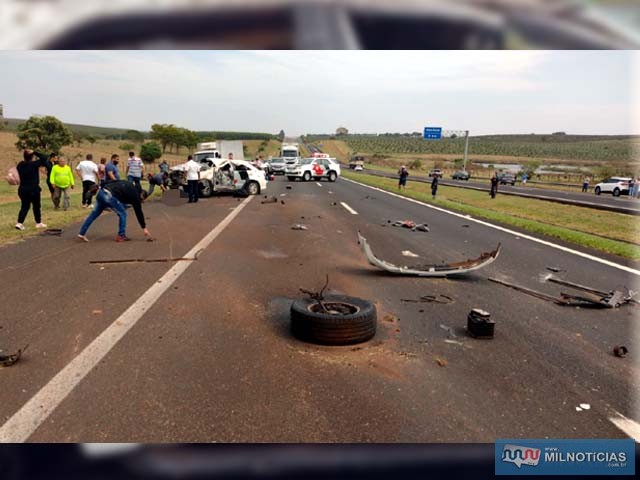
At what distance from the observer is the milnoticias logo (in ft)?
6.45

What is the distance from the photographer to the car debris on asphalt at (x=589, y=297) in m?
6.23

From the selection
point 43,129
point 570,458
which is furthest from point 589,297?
point 43,129

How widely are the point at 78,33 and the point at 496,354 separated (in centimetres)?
428

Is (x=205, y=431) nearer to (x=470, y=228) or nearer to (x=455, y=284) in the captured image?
(x=455, y=284)

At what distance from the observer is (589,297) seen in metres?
6.66

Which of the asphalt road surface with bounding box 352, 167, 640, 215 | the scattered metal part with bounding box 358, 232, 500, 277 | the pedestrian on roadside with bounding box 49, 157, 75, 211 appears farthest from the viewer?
the asphalt road surface with bounding box 352, 167, 640, 215

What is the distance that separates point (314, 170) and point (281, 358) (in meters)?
33.7

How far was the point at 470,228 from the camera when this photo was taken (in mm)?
13438

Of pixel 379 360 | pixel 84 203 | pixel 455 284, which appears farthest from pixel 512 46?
pixel 84 203

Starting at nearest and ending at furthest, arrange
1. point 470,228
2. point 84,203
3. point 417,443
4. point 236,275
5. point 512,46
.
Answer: point 512,46 < point 417,443 < point 236,275 < point 470,228 < point 84,203

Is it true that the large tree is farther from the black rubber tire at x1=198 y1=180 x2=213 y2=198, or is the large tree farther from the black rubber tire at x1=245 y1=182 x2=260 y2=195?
the black rubber tire at x1=245 y1=182 x2=260 y2=195

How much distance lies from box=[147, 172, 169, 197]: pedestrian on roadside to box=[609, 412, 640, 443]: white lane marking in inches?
710

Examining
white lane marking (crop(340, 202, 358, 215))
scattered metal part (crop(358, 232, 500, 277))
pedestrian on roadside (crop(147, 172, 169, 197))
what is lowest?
white lane marking (crop(340, 202, 358, 215))

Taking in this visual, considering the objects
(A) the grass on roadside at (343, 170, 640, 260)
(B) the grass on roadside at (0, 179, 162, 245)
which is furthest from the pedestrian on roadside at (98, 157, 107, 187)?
(A) the grass on roadside at (343, 170, 640, 260)
